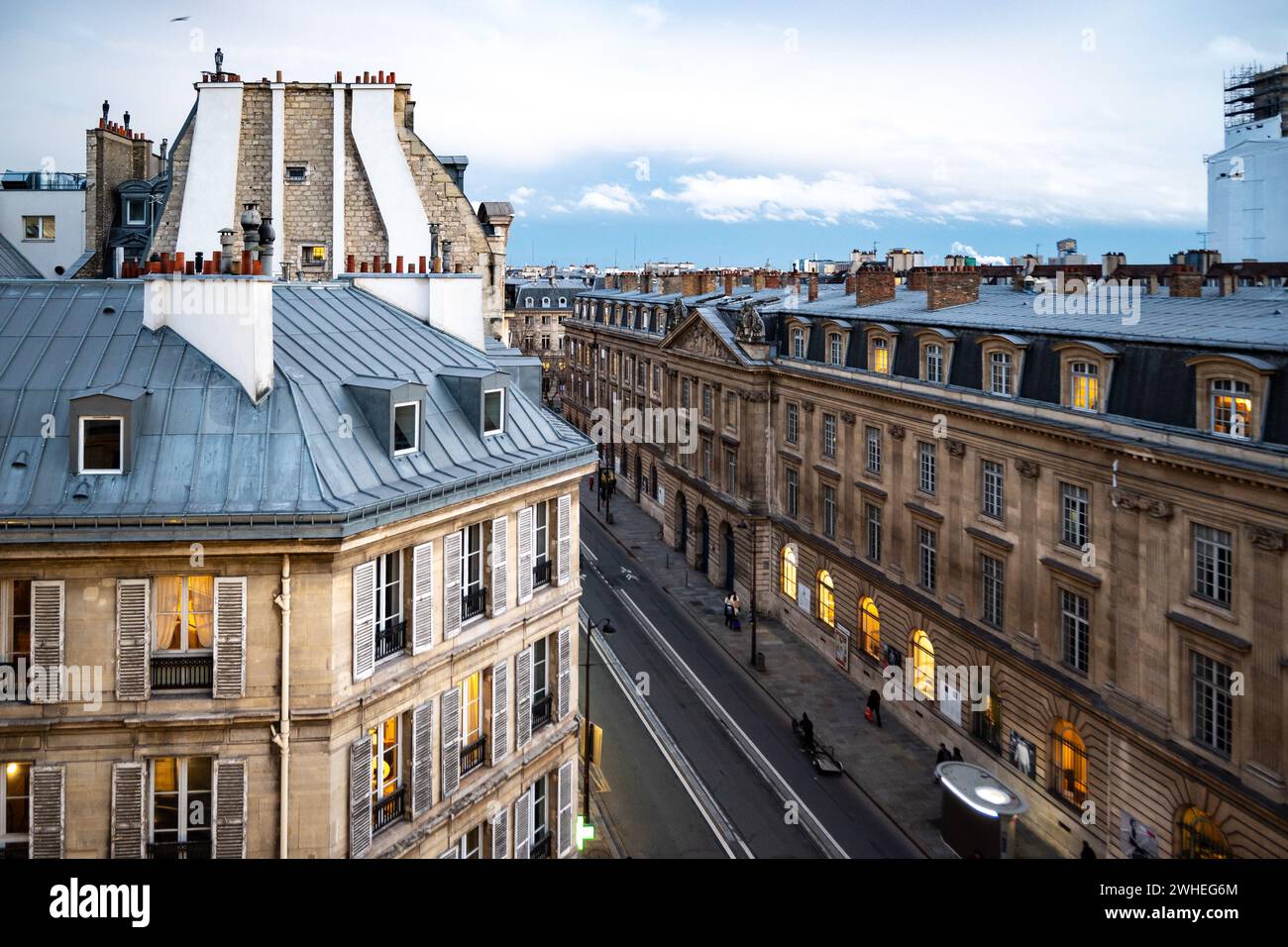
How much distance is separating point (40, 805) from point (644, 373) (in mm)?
63225

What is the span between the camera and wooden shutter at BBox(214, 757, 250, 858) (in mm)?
15367

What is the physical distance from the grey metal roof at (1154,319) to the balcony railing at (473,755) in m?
20.3

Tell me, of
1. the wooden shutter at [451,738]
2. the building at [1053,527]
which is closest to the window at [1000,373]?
the building at [1053,527]

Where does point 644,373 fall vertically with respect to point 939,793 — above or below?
above

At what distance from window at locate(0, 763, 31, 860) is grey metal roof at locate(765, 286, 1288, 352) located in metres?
27.0

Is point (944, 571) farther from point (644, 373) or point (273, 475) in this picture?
point (644, 373)

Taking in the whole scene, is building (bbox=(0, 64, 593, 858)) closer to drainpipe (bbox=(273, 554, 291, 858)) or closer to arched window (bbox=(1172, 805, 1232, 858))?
drainpipe (bbox=(273, 554, 291, 858))

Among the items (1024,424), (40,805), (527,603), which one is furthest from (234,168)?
(1024,424)

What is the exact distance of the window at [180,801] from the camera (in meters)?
15.4

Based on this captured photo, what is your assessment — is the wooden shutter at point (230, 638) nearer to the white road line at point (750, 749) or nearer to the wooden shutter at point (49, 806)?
the wooden shutter at point (49, 806)

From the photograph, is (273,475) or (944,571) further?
(944,571)

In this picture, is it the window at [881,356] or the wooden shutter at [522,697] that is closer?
the wooden shutter at [522,697]
